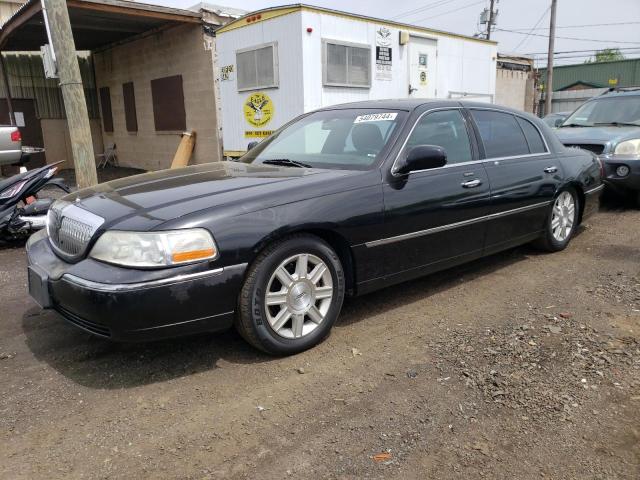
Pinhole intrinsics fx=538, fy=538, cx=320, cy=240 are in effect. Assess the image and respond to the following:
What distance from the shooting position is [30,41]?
14258mm

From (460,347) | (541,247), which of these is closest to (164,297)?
(460,347)

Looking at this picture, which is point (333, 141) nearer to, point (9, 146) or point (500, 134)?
point (500, 134)

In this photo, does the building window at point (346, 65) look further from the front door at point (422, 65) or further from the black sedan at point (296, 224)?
the black sedan at point (296, 224)

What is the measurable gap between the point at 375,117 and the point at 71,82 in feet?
15.8

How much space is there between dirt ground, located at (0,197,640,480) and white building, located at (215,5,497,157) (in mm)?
6345

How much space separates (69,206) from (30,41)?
44.1 feet

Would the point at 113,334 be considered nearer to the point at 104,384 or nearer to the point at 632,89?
the point at 104,384

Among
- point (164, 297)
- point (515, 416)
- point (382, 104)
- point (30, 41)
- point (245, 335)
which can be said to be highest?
point (30, 41)

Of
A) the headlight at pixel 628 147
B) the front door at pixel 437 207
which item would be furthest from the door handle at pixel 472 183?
the headlight at pixel 628 147

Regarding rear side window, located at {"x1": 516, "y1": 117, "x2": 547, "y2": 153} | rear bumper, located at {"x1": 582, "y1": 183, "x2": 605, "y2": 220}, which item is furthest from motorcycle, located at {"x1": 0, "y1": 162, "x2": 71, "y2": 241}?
rear bumper, located at {"x1": 582, "y1": 183, "x2": 605, "y2": 220}

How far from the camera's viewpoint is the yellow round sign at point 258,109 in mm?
10148

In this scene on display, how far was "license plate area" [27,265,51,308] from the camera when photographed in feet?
10.0

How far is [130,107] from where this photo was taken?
51.6 feet

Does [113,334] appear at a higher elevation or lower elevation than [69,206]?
lower
